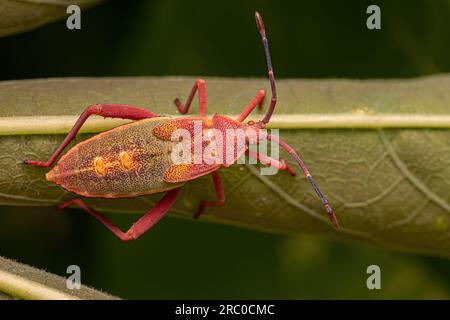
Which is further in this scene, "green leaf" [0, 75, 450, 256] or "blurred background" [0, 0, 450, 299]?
"blurred background" [0, 0, 450, 299]

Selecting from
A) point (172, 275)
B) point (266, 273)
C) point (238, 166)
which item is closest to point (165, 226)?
point (172, 275)

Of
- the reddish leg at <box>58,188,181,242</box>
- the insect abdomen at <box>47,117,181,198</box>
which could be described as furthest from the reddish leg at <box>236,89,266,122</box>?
the reddish leg at <box>58,188,181,242</box>

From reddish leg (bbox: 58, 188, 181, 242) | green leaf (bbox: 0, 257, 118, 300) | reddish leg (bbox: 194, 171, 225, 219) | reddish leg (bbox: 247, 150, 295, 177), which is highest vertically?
reddish leg (bbox: 247, 150, 295, 177)

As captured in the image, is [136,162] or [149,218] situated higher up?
[136,162]

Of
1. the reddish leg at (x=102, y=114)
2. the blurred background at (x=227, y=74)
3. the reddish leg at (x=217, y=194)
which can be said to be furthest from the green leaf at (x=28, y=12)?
the reddish leg at (x=217, y=194)

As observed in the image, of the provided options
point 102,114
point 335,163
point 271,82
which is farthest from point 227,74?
point 102,114

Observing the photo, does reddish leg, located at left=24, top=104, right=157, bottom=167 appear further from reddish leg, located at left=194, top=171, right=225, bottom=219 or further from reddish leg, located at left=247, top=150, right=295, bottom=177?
reddish leg, located at left=247, top=150, right=295, bottom=177

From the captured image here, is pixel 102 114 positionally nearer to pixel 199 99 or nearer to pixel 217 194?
pixel 199 99
